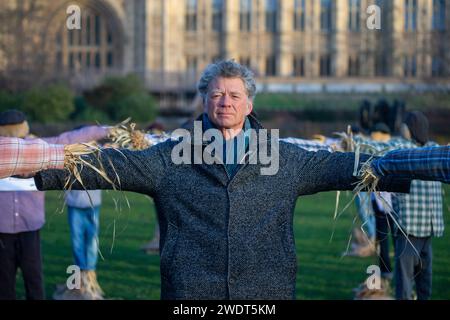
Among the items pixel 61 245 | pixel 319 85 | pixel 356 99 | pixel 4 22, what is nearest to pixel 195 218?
pixel 61 245

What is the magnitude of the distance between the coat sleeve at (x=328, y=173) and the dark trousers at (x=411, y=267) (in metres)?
4.23

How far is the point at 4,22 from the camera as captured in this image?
3731 centimetres

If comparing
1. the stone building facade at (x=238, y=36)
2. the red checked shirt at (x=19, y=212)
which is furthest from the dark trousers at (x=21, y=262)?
the stone building facade at (x=238, y=36)

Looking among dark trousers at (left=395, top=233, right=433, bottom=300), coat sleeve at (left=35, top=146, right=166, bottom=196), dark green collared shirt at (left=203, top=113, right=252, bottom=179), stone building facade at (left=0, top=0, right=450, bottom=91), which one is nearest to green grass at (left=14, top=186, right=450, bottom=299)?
dark trousers at (left=395, top=233, right=433, bottom=300)

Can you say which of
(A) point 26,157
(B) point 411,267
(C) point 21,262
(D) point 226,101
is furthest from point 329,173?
(C) point 21,262

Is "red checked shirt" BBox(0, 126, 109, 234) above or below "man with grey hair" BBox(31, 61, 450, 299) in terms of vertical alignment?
below

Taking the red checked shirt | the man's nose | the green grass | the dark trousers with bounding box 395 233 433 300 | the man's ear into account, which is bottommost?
the green grass

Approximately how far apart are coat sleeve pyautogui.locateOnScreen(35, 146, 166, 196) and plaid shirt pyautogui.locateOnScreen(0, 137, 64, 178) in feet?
0.39

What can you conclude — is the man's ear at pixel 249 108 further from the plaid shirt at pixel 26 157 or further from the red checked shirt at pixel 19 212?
the red checked shirt at pixel 19 212

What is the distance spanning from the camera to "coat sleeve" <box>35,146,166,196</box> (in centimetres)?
486

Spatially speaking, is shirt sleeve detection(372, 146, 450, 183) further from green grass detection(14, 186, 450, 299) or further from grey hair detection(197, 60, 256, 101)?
green grass detection(14, 186, 450, 299)

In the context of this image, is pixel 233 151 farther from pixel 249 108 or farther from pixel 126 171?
pixel 126 171
